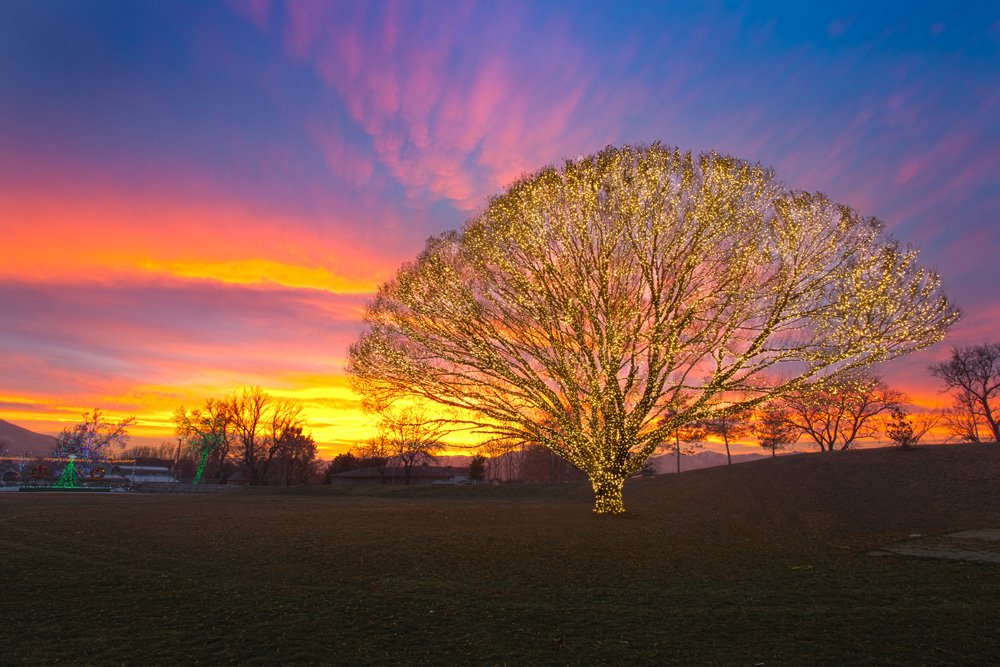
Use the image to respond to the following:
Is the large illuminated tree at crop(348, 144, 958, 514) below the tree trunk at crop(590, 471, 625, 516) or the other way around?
the other way around

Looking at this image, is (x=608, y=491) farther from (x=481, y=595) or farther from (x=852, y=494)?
(x=852, y=494)

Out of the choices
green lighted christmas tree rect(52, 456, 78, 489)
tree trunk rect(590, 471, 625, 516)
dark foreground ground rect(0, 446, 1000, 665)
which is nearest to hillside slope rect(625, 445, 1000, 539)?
dark foreground ground rect(0, 446, 1000, 665)

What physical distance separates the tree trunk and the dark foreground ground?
5.59ft

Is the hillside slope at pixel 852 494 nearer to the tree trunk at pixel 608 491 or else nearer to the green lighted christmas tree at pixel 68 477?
the tree trunk at pixel 608 491

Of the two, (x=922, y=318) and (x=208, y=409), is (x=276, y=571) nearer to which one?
(x=922, y=318)

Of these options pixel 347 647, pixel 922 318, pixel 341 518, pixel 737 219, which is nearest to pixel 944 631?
pixel 347 647

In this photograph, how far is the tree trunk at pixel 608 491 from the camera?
17.5m

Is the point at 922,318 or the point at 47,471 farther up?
the point at 922,318

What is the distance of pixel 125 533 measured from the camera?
13.4m

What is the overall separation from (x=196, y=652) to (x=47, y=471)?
59735mm

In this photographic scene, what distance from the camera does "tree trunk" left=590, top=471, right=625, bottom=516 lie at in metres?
17.5

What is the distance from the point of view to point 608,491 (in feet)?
57.9

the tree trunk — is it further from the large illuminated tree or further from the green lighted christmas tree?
the green lighted christmas tree

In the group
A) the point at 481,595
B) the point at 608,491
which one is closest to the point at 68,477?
the point at 608,491
